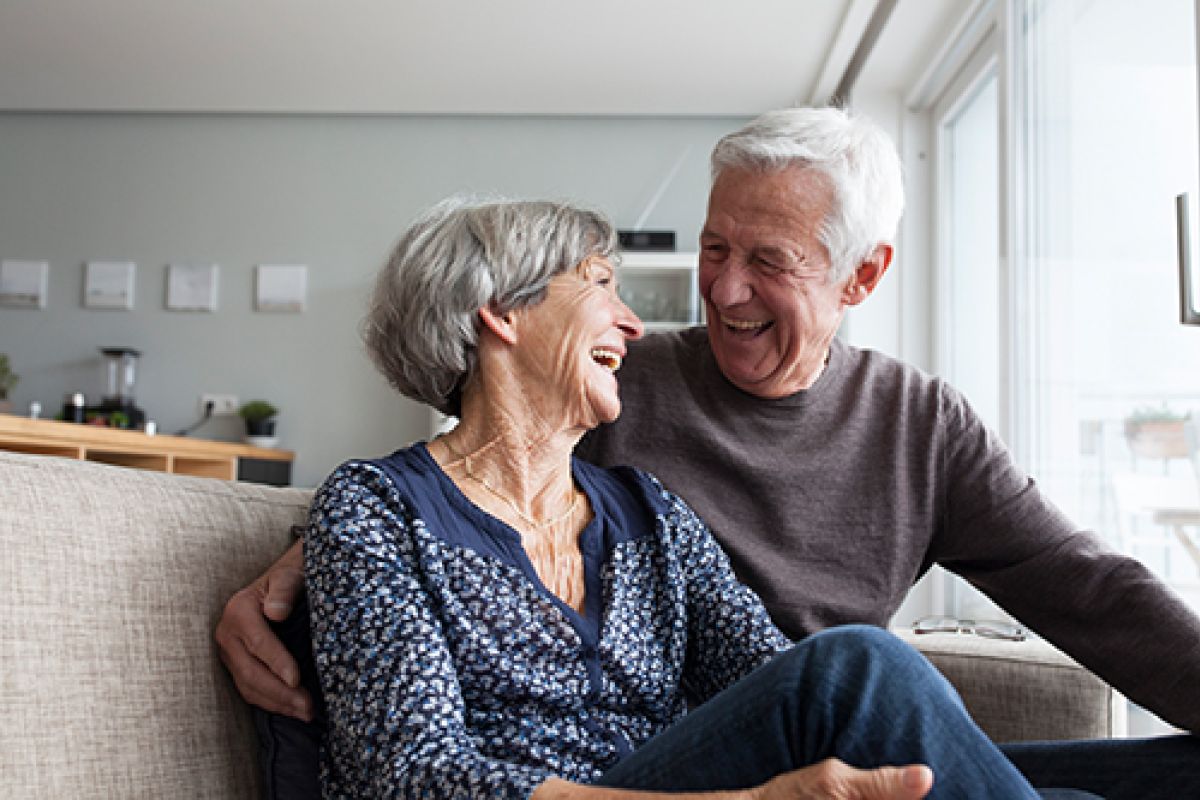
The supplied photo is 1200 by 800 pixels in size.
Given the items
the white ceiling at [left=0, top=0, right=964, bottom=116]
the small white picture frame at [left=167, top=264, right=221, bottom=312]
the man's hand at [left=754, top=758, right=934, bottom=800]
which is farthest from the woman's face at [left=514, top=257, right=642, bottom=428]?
the small white picture frame at [left=167, top=264, right=221, bottom=312]

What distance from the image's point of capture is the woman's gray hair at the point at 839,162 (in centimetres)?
171

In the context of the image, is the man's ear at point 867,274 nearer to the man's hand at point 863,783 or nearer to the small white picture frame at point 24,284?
the man's hand at point 863,783

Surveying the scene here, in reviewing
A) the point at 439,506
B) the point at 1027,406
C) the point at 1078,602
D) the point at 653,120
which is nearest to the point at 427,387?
the point at 439,506

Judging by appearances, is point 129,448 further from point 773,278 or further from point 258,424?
point 773,278

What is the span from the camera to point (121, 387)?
5.63m

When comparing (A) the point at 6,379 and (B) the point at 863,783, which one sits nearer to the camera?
(B) the point at 863,783

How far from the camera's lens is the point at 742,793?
38.0 inches

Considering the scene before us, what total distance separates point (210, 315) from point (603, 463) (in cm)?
448

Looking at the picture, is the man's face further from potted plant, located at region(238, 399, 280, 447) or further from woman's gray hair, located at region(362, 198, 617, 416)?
potted plant, located at region(238, 399, 280, 447)

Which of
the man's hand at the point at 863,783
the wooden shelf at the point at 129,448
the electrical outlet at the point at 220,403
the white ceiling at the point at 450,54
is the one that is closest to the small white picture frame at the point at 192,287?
the electrical outlet at the point at 220,403

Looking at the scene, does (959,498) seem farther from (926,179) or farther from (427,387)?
(926,179)

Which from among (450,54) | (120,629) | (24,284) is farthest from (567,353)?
(24,284)

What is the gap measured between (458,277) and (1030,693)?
102cm

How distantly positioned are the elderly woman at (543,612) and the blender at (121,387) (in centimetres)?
447
